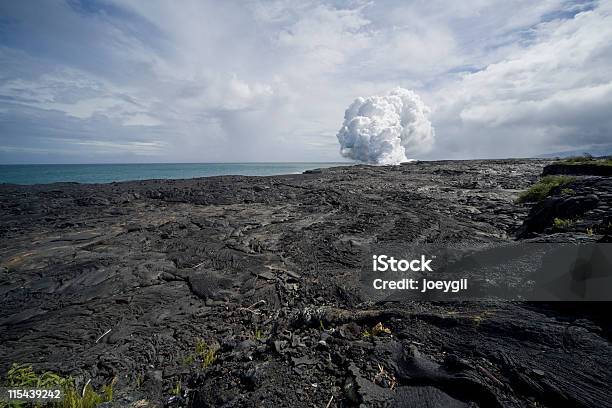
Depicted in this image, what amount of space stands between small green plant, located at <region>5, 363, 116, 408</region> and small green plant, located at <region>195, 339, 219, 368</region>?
1483 millimetres

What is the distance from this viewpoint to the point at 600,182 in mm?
11727

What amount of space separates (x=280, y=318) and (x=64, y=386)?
4156mm

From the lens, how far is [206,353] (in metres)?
5.68

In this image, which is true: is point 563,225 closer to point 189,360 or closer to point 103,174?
point 189,360

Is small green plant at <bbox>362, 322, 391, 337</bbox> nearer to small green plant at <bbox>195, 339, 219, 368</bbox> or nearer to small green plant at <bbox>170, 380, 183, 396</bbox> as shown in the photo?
small green plant at <bbox>195, 339, 219, 368</bbox>

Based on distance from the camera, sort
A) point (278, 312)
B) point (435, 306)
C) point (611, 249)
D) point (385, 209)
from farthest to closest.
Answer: point (385, 209) → point (278, 312) → point (435, 306) → point (611, 249)

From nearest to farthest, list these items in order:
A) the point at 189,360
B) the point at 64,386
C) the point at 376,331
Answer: the point at 64,386
the point at 376,331
the point at 189,360

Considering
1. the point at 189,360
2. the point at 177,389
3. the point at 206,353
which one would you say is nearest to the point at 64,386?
the point at 189,360

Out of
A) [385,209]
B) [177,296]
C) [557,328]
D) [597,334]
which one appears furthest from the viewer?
[385,209]

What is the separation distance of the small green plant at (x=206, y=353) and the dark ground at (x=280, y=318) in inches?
3.6

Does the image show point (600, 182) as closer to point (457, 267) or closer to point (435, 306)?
point (457, 267)

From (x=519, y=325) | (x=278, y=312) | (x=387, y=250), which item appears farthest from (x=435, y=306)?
(x=387, y=250)

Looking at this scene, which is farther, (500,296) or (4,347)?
(4,347)

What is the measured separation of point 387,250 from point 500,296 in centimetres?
A: 611
